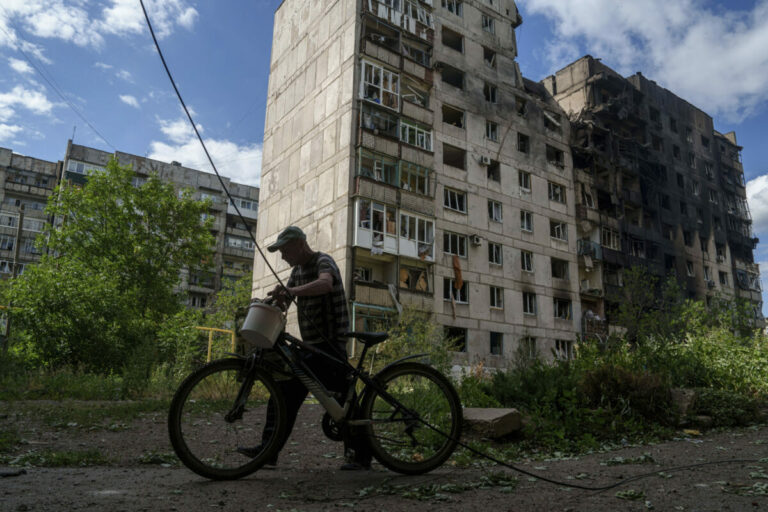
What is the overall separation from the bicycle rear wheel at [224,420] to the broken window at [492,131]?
105ft

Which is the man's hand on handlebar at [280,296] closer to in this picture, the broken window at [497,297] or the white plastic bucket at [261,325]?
the white plastic bucket at [261,325]

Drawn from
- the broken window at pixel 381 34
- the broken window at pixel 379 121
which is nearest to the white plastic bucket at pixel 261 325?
the broken window at pixel 379 121

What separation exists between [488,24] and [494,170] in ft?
35.7

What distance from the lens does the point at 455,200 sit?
1238 inches

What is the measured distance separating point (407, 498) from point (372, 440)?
914 millimetres

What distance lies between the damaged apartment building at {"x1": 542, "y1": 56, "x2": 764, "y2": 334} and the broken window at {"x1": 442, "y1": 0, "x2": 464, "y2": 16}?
12.2m

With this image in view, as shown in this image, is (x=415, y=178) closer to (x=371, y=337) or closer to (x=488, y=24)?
(x=488, y=24)

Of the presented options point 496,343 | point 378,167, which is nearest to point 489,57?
point 378,167

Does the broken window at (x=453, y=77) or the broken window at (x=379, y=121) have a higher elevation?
the broken window at (x=453, y=77)

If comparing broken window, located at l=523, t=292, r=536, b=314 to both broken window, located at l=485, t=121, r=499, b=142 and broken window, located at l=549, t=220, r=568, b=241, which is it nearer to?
broken window, located at l=549, t=220, r=568, b=241

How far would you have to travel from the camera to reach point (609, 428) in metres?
7.16

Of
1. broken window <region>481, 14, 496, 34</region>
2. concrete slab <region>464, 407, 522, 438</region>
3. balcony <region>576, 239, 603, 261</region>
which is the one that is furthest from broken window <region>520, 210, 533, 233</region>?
concrete slab <region>464, 407, 522, 438</region>

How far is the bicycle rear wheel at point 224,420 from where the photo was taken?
408cm

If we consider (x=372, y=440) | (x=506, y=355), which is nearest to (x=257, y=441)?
(x=372, y=440)
